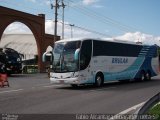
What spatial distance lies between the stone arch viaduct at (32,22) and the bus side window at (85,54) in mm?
26103

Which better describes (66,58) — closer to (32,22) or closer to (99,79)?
(99,79)

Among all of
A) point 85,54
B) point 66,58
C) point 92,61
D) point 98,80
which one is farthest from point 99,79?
point 66,58

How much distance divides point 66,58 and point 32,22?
108 feet

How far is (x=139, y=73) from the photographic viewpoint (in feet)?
97.3

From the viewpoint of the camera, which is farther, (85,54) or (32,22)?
(32,22)

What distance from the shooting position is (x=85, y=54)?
2211 centimetres

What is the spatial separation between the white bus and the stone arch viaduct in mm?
23105

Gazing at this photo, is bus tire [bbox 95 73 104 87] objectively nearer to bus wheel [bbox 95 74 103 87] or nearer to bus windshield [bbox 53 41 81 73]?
bus wheel [bbox 95 74 103 87]

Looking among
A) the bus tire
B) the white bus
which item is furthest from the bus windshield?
the bus tire

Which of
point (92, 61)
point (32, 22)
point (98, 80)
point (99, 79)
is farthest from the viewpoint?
point (32, 22)

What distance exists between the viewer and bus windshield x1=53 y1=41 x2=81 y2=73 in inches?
856

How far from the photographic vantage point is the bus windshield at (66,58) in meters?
21.7

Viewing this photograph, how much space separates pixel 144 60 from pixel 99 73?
7.86 metres

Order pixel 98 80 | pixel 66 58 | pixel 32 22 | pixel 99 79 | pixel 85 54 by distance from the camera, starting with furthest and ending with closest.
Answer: pixel 32 22 → pixel 99 79 → pixel 98 80 → pixel 85 54 → pixel 66 58
